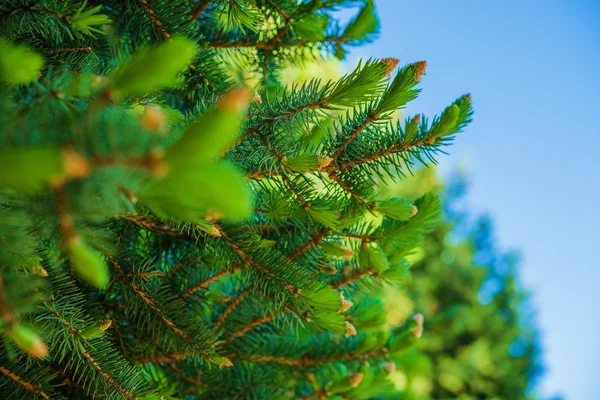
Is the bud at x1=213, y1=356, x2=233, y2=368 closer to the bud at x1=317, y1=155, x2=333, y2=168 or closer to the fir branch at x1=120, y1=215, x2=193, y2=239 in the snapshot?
the fir branch at x1=120, y1=215, x2=193, y2=239

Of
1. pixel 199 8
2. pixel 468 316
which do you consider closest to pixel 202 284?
pixel 199 8

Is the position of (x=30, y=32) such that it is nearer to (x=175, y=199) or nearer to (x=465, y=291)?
(x=175, y=199)

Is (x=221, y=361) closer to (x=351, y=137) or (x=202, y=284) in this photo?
(x=202, y=284)

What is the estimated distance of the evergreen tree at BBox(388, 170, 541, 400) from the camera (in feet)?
16.3

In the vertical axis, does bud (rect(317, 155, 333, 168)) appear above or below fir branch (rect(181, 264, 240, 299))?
above

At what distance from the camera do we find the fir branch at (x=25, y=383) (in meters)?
0.68

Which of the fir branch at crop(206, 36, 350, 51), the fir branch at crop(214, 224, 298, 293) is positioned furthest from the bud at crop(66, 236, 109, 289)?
the fir branch at crop(206, 36, 350, 51)

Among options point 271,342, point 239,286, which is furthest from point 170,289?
point 271,342

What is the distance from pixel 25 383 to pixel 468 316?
500 cm

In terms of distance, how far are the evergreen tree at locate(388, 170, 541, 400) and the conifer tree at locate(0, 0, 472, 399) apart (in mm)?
3483

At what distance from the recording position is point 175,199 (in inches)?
15.1

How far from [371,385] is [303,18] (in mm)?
752

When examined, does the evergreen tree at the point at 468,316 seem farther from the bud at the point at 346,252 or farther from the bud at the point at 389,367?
the bud at the point at 346,252

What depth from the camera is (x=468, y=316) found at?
5.12 m
